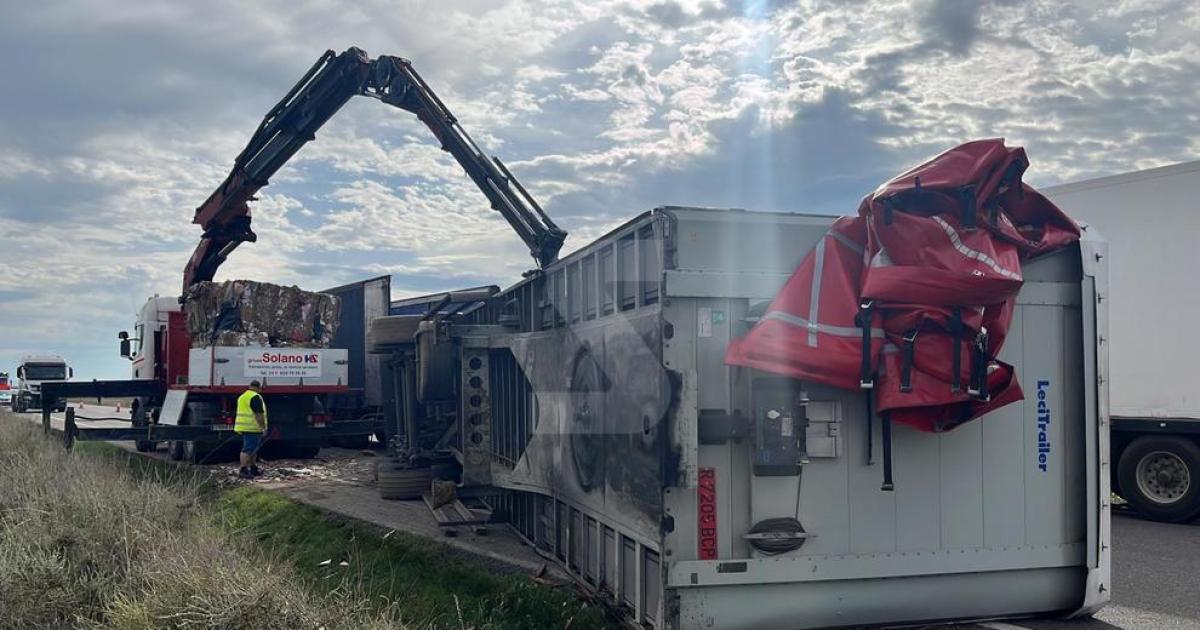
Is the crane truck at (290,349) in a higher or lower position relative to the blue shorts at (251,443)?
higher

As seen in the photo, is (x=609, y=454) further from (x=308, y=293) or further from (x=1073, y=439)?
(x=308, y=293)

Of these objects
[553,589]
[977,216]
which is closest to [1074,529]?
[977,216]

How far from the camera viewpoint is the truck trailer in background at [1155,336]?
33.8 feet

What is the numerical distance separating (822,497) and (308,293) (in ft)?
40.1

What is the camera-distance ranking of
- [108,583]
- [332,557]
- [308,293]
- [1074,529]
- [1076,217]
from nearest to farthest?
[1074,529], [108,583], [332,557], [1076,217], [308,293]

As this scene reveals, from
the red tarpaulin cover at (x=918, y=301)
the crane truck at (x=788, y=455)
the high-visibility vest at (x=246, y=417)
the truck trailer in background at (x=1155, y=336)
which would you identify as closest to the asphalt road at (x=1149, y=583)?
the crane truck at (x=788, y=455)

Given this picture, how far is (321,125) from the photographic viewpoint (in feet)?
51.9

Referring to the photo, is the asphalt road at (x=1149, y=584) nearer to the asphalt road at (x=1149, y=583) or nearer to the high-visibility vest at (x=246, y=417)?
the asphalt road at (x=1149, y=583)

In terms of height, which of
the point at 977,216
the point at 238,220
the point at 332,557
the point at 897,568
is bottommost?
the point at 332,557

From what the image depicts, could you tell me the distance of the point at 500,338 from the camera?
910 centimetres

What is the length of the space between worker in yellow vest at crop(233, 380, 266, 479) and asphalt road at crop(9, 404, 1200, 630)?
10861 mm

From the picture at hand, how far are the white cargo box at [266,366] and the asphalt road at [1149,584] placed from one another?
11651mm

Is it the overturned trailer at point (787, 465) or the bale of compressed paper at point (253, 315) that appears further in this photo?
the bale of compressed paper at point (253, 315)

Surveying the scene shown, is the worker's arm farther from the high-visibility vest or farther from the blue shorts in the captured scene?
the blue shorts
